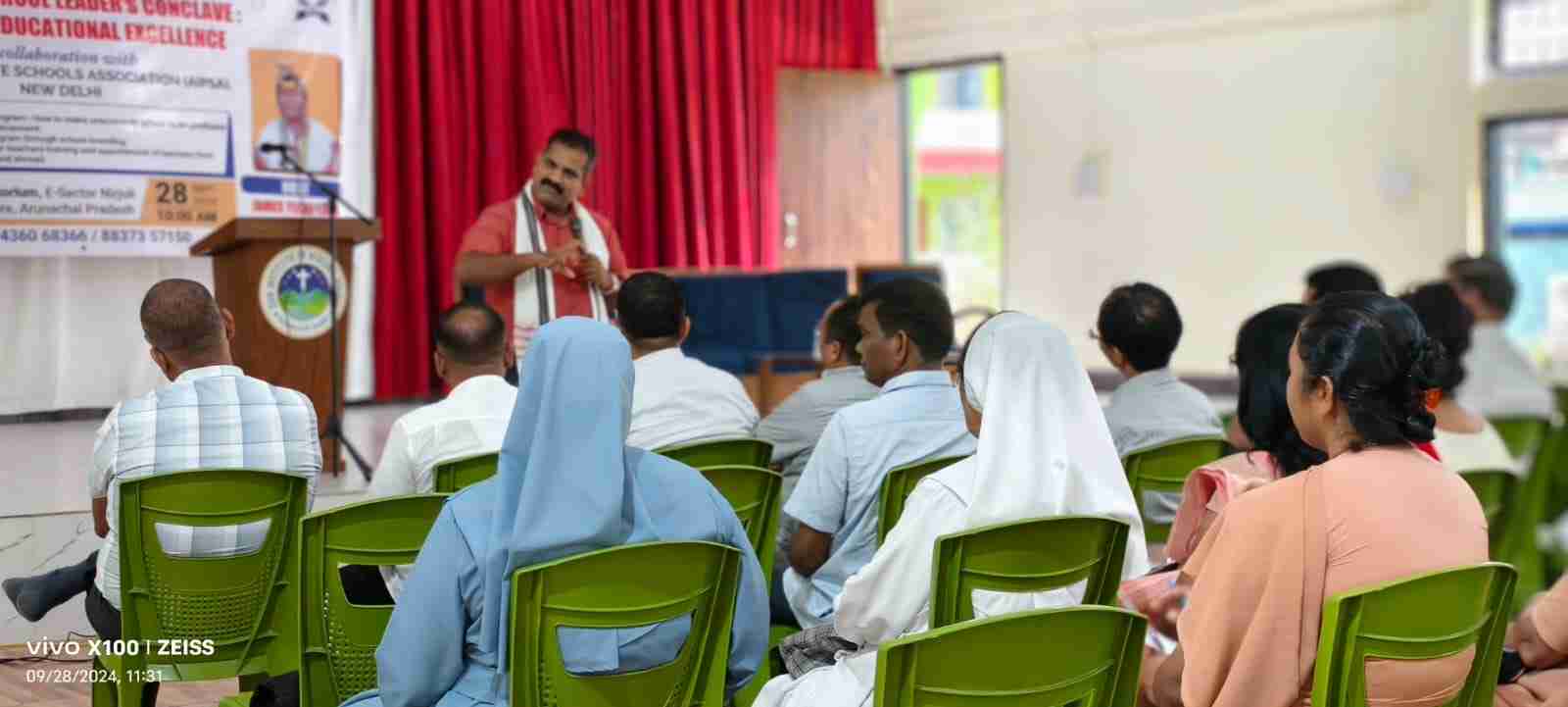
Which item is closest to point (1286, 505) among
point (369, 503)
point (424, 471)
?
point (369, 503)

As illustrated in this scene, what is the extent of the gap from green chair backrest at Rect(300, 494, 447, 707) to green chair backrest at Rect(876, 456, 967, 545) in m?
0.79

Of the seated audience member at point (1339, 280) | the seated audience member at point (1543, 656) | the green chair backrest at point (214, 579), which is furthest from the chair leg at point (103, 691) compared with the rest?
the seated audience member at point (1339, 280)

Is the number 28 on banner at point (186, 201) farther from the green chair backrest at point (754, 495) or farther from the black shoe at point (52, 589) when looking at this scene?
the green chair backrest at point (754, 495)

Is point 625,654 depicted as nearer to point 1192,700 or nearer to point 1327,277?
point 1192,700

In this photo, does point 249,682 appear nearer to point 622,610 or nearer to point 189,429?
point 189,429

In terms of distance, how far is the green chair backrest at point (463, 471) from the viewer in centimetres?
290

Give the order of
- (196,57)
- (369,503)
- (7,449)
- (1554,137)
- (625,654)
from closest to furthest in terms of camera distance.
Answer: (625,654) < (369,503) < (7,449) < (196,57) < (1554,137)

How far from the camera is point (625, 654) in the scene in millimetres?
2021

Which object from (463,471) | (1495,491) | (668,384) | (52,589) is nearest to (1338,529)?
(1495,491)

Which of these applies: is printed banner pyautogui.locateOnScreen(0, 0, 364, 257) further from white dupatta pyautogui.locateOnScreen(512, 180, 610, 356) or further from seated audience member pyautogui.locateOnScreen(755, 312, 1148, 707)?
seated audience member pyautogui.locateOnScreen(755, 312, 1148, 707)

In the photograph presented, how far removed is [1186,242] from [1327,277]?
4856 millimetres

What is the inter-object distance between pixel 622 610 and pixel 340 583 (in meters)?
0.66

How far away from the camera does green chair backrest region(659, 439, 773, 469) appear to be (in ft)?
10.4
